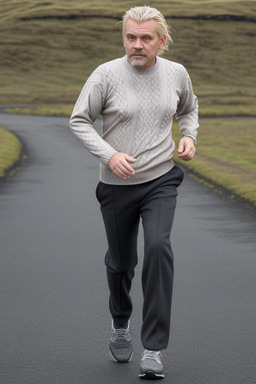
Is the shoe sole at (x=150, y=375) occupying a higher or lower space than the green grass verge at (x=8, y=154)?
higher

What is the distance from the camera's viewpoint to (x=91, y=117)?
4.92 m

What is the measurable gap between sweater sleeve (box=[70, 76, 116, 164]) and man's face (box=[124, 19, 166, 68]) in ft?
0.88

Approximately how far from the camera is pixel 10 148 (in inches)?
1020

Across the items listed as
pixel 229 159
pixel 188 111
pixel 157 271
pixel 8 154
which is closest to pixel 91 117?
pixel 188 111

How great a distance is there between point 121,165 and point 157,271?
678mm

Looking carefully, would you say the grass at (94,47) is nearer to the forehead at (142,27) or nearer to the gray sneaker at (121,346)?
the gray sneaker at (121,346)

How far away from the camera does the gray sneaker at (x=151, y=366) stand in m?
4.83

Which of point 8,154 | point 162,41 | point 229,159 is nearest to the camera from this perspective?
point 162,41

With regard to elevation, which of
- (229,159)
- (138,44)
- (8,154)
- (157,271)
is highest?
(138,44)

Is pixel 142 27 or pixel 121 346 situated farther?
pixel 121 346

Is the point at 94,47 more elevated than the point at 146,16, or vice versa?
the point at 146,16

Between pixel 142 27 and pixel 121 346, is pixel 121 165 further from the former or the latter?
pixel 121 346

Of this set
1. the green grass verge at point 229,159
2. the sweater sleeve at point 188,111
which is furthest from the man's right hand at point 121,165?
the green grass verge at point 229,159

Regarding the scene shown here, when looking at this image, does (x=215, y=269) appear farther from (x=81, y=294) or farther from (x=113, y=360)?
(x=113, y=360)
